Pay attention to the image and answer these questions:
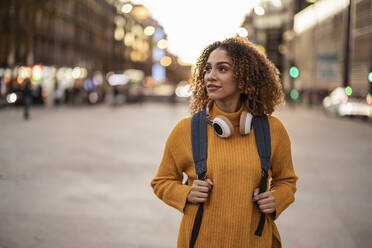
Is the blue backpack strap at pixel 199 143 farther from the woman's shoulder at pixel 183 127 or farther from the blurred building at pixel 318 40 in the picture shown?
the blurred building at pixel 318 40

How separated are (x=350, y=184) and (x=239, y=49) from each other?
19.8ft

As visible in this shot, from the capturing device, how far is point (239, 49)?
253 cm

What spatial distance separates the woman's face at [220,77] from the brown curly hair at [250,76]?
0.03m

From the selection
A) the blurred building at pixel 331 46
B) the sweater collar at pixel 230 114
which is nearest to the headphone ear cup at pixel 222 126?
the sweater collar at pixel 230 114

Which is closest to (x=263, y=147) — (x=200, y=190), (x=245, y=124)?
(x=245, y=124)

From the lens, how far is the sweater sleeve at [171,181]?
242 cm

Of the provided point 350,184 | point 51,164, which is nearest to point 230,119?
point 350,184

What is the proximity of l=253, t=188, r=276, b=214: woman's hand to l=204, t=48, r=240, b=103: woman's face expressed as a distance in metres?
0.57

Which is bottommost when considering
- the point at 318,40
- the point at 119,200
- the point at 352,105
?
the point at 119,200

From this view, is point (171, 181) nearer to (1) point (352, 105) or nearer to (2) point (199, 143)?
(2) point (199, 143)

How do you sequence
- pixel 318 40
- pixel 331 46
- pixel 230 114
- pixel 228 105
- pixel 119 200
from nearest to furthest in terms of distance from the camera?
pixel 230 114
pixel 228 105
pixel 119 200
pixel 331 46
pixel 318 40

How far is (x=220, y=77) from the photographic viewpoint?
246 cm

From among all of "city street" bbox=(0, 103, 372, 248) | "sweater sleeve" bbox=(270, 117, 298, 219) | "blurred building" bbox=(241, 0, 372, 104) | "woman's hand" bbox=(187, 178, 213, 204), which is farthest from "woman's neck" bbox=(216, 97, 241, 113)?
"blurred building" bbox=(241, 0, 372, 104)

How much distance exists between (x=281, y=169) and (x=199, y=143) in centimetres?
53
